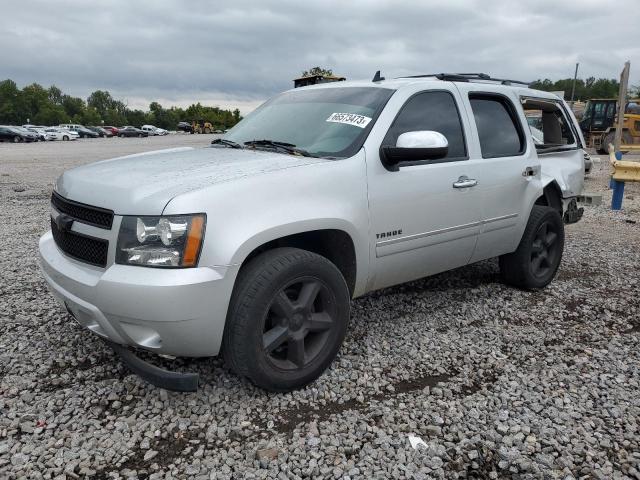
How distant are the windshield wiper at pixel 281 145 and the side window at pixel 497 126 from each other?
60.8 inches

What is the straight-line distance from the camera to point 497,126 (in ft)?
14.1

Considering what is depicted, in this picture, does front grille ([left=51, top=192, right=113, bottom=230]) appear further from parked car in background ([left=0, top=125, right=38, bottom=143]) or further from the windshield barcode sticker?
parked car in background ([left=0, top=125, right=38, bottom=143])

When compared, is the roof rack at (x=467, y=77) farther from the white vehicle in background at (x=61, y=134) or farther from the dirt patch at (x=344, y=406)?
the white vehicle in background at (x=61, y=134)

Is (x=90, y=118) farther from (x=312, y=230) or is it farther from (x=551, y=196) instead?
(x=312, y=230)

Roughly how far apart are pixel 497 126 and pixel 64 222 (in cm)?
333

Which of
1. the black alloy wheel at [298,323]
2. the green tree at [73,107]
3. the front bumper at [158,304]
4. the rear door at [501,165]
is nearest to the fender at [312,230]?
the front bumper at [158,304]

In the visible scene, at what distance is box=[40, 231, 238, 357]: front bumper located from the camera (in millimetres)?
2428

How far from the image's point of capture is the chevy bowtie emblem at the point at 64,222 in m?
2.83

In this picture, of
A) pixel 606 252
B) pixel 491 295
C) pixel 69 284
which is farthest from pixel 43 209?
pixel 606 252

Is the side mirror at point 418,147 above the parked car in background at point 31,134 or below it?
above

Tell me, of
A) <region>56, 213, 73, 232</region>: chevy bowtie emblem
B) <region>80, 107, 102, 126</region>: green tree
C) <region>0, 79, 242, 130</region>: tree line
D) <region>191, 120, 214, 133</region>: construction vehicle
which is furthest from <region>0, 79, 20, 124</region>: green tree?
<region>56, 213, 73, 232</region>: chevy bowtie emblem

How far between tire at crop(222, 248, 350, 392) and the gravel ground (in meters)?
0.19

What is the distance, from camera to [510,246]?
4.46 m

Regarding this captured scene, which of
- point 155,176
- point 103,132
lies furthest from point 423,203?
point 103,132
